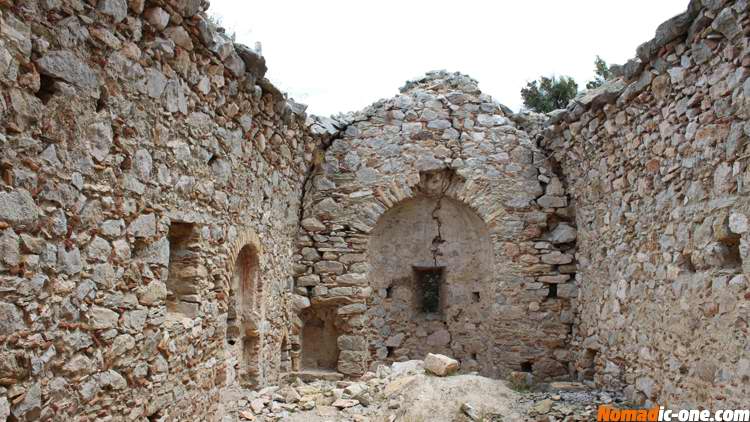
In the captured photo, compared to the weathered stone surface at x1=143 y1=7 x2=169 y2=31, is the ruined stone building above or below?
below

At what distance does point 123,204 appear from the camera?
3.59 m

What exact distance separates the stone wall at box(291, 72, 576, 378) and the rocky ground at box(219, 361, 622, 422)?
1.62 meters

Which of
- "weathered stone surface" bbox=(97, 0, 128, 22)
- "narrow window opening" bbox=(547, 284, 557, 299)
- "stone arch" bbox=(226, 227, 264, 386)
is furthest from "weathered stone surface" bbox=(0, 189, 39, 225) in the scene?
"narrow window opening" bbox=(547, 284, 557, 299)

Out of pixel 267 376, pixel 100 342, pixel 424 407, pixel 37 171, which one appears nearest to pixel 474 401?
pixel 424 407

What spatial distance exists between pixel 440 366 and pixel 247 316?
2.21m

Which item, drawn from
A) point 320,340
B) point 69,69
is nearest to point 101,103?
point 69,69

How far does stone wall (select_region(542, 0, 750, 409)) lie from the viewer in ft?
13.4

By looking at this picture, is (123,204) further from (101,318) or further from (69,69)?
(69,69)

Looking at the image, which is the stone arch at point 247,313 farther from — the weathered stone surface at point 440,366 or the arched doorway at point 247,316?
the weathered stone surface at point 440,366

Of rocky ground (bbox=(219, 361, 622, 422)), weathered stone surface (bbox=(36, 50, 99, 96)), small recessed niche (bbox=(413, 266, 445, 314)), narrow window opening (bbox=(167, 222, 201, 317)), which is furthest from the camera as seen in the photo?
small recessed niche (bbox=(413, 266, 445, 314))

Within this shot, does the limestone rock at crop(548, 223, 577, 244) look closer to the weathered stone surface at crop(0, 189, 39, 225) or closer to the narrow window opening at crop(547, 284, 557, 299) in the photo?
the narrow window opening at crop(547, 284, 557, 299)

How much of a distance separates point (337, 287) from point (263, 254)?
189cm

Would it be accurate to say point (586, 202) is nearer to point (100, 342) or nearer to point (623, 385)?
point (623, 385)

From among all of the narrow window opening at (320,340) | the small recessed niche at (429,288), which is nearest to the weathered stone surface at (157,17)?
the narrow window opening at (320,340)
